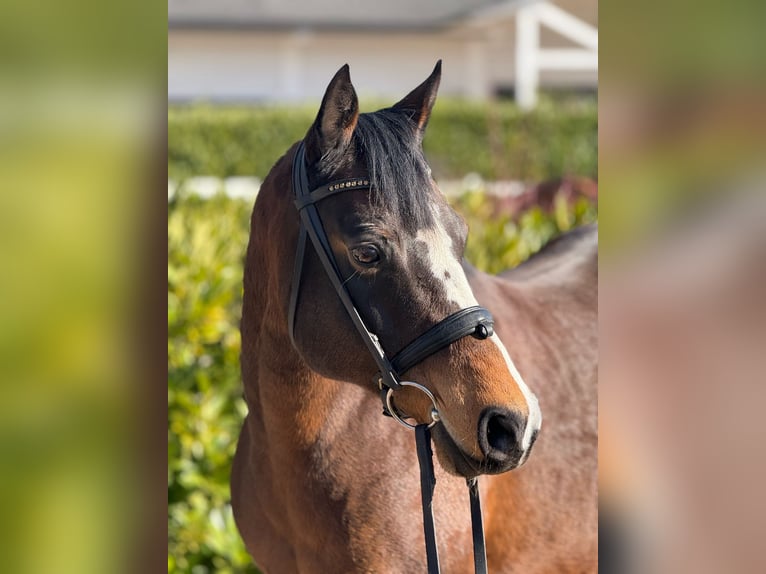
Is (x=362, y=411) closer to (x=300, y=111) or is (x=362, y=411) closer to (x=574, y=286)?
(x=574, y=286)

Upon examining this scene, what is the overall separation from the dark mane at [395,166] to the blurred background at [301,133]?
2114mm

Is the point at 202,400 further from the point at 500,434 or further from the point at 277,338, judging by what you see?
the point at 500,434

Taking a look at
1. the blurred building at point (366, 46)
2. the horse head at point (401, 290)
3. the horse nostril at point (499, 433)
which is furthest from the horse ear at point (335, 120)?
the blurred building at point (366, 46)

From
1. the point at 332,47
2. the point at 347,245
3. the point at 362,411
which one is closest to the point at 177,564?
the point at 362,411

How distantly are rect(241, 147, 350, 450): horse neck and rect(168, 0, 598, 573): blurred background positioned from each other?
1.63m

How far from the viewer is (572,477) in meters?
2.58

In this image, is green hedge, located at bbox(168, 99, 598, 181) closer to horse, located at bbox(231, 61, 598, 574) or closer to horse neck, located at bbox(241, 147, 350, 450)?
horse, located at bbox(231, 61, 598, 574)

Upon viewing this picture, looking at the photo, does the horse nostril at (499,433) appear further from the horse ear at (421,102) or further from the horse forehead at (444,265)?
the horse ear at (421,102)

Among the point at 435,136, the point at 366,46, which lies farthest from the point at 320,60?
the point at 435,136

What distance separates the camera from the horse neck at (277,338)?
2.06 m

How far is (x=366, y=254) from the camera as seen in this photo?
1776mm

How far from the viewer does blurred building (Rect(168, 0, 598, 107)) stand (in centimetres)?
2062

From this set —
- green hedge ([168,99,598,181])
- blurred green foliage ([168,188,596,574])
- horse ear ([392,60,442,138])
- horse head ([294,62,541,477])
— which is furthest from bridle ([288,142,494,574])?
green hedge ([168,99,598,181])
